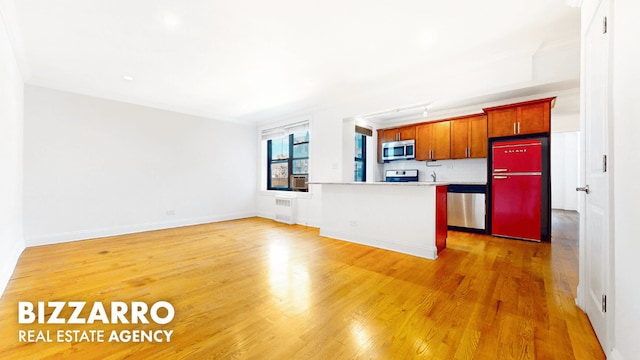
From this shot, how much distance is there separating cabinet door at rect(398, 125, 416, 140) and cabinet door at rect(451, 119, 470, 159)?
0.80 metres

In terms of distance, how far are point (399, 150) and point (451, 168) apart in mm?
1130

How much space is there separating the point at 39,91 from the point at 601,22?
258 inches

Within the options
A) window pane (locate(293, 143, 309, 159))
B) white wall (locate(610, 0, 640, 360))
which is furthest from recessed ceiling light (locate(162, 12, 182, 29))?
window pane (locate(293, 143, 309, 159))

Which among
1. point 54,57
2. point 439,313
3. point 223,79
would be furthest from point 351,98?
point 54,57

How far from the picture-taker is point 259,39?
273cm

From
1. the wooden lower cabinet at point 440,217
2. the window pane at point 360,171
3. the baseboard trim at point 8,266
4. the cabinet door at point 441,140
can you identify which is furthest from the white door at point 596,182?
the baseboard trim at point 8,266

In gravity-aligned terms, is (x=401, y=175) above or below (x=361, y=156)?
below

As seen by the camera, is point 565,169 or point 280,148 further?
point 565,169

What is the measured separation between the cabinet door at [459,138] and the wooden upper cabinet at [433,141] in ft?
0.25

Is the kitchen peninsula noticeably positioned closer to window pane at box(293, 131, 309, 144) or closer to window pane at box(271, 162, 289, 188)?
window pane at box(293, 131, 309, 144)

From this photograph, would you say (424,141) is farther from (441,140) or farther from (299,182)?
(299,182)

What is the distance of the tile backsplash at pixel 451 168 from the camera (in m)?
Result: 4.88

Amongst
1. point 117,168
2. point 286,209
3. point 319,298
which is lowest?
point 319,298

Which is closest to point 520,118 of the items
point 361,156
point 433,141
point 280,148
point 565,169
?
point 433,141
